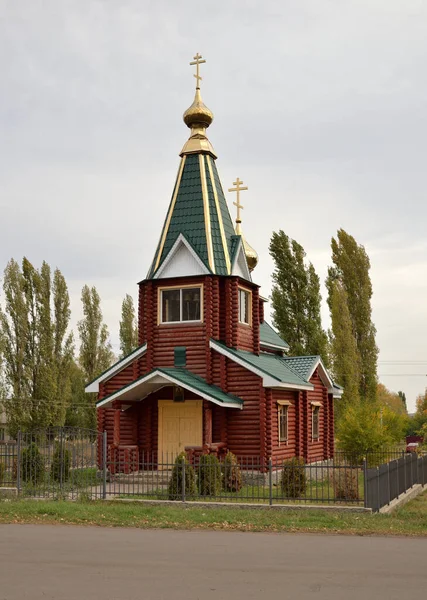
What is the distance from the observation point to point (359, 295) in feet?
150

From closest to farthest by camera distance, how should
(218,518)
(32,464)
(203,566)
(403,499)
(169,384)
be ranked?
(203,566) < (218,518) < (403,499) < (32,464) < (169,384)

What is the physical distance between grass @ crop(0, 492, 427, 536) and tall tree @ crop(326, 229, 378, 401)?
27.0 meters

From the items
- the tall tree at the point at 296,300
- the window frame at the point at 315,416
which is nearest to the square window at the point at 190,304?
the window frame at the point at 315,416

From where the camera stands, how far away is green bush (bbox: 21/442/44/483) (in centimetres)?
2164

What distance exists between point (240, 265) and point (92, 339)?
954 inches

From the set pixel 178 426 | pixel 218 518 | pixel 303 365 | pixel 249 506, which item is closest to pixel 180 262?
pixel 178 426

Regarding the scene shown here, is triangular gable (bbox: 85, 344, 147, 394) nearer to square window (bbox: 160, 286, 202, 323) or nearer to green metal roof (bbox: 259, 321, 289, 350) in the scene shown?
square window (bbox: 160, 286, 202, 323)

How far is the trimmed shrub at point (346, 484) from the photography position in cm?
1753

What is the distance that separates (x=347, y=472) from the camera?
1770 centimetres

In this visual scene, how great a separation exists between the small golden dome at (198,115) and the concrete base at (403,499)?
1511cm

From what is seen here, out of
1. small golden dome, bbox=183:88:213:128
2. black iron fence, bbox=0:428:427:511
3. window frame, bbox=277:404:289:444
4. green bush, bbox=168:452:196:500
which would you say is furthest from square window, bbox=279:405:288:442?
small golden dome, bbox=183:88:213:128

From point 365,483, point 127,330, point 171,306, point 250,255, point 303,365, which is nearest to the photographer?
point 365,483

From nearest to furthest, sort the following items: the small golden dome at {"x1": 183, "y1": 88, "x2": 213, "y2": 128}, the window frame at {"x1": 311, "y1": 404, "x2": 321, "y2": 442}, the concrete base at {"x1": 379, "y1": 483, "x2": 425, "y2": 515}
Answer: the concrete base at {"x1": 379, "y1": 483, "x2": 425, "y2": 515} < the small golden dome at {"x1": 183, "y1": 88, "x2": 213, "y2": 128} < the window frame at {"x1": 311, "y1": 404, "x2": 321, "y2": 442}

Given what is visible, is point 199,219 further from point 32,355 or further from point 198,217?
point 32,355
